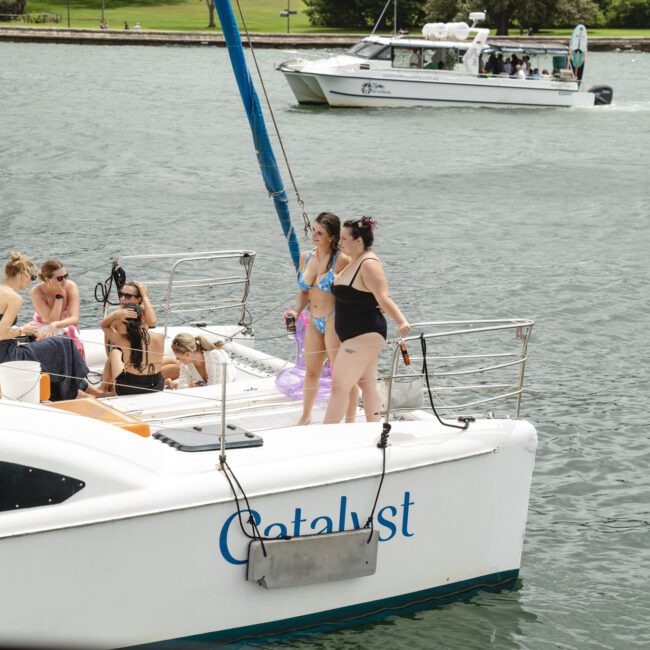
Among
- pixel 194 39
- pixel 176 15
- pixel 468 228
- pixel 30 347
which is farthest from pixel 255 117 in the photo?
pixel 176 15

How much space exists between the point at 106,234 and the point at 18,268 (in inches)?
526

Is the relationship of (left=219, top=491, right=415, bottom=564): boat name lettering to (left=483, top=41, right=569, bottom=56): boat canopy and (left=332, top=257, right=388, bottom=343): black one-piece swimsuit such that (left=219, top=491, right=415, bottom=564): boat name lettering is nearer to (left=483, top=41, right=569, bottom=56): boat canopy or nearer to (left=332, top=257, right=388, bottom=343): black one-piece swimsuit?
(left=332, top=257, right=388, bottom=343): black one-piece swimsuit

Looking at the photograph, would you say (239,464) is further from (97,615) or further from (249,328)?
(249,328)

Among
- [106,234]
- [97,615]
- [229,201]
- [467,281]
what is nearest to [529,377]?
[467,281]

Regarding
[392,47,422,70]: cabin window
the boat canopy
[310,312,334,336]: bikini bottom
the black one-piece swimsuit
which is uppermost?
the boat canopy

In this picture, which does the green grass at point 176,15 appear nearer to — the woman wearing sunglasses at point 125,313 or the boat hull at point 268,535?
the woman wearing sunglasses at point 125,313

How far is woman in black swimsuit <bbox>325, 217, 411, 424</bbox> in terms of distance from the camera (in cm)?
733

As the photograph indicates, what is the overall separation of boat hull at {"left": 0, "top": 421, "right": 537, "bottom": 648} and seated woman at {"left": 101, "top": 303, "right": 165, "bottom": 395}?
2.32 metres

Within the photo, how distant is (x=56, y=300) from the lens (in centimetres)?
941

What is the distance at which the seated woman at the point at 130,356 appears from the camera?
866cm

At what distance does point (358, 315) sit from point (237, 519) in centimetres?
178

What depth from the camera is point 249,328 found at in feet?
35.6

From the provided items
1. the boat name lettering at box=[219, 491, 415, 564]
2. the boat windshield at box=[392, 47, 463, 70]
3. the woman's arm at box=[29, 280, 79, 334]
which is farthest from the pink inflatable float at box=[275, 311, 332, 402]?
the boat windshield at box=[392, 47, 463, 70]

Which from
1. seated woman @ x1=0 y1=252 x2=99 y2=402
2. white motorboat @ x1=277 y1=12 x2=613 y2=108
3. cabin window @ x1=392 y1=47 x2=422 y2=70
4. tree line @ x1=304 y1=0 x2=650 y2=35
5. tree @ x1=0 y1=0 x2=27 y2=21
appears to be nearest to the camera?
seated woman @ x1=0 y1=252 x2=99 y2=402
